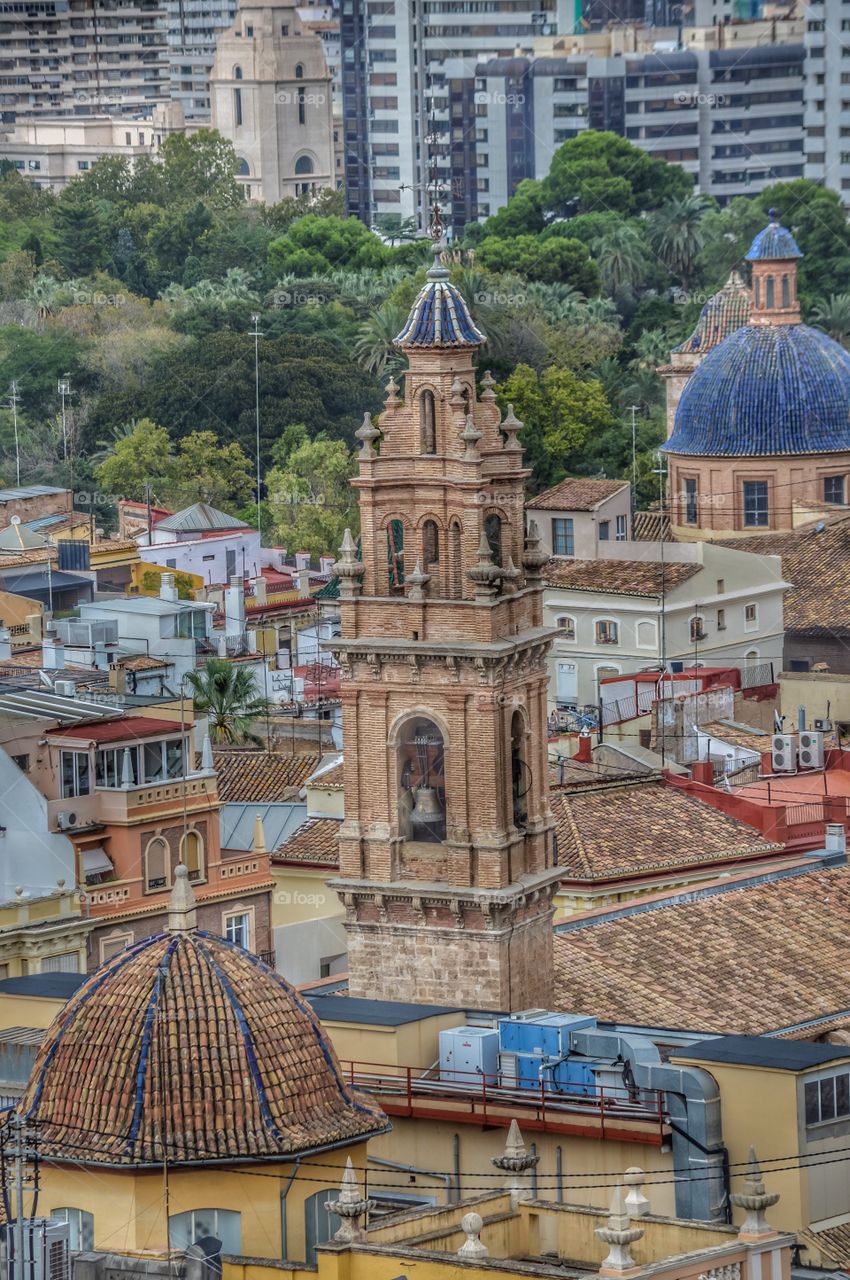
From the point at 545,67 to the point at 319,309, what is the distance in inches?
2207

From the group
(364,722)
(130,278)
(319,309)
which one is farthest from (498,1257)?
(130,278)

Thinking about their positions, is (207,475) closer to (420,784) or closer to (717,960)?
(717,960)

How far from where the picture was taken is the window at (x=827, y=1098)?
41875mm

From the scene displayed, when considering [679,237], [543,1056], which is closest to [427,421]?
[543,1056]

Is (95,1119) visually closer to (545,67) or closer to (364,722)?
(364,722)

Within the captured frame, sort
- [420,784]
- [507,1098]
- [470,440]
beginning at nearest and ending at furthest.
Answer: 1. [507,1098]
2. [470,440]
3. [420,784]

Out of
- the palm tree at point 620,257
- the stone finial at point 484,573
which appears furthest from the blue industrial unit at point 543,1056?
the palm tree at point 620,257

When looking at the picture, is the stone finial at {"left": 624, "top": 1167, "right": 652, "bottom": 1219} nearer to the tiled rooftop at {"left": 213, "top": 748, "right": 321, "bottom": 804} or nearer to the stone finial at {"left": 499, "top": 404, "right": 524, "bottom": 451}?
the stone finial at {"left": 499, "top": 404, "right": 524, "bottom": 451}

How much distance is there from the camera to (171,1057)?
38.3m

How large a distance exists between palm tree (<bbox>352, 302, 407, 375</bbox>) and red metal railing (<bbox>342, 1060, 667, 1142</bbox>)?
83.5m

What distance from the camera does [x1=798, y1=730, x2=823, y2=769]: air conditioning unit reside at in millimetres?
67125

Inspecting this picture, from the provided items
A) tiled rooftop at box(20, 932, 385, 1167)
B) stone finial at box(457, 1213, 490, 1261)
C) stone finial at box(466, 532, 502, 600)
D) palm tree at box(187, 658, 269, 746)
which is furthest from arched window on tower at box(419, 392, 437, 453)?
palm tree at box(187, 658, 269, 746)

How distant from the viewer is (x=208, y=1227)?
3775 centimetres

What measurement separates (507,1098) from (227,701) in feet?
110
